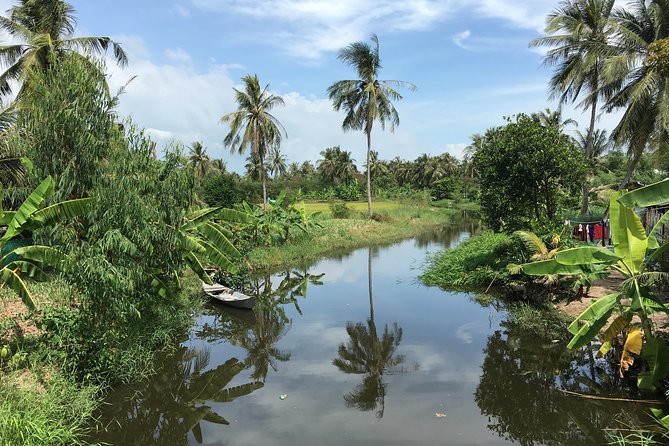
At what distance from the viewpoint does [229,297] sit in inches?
527

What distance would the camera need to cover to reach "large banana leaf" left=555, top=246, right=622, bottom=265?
22.8 feet

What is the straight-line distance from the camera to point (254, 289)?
1658 centimetres

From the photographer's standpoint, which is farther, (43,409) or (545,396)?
(545,396)

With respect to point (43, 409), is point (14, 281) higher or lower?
higher

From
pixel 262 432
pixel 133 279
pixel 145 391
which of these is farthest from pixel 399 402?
pixel 133 279

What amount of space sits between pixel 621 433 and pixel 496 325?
5.32 meters

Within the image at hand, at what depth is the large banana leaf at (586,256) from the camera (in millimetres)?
6938

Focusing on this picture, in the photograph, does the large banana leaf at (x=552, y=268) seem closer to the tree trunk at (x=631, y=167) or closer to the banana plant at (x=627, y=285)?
the banana plant at (x=627, y=285)

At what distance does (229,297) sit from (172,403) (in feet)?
18.6

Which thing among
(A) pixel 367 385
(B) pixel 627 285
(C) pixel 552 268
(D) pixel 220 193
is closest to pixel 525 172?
(C) pixel 552 268

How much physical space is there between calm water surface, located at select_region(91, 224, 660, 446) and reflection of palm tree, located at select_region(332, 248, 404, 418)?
0.09 ft

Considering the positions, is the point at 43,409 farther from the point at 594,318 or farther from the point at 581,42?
the point at 581,42

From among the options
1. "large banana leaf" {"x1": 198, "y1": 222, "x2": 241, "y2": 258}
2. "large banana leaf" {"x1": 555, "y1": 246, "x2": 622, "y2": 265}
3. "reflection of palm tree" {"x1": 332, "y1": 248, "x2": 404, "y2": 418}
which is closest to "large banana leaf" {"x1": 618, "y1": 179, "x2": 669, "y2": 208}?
"large banana leaf" {"x1": 555, "y1": 246, "x2": 622, "y2": 265}

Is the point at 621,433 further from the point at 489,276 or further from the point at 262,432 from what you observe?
the point at 489,276
